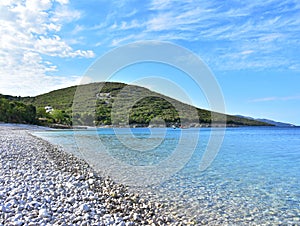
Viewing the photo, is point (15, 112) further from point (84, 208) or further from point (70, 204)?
point (84, 208)

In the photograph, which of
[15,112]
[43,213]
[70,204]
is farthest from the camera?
[15,112]

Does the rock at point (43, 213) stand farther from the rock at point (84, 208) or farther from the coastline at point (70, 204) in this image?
the rock at point (84, 208)

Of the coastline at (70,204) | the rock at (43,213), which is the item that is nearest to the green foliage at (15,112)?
the coastline at (70,204)

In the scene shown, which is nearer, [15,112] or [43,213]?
[43,213]

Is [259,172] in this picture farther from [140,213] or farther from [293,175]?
[140,213]

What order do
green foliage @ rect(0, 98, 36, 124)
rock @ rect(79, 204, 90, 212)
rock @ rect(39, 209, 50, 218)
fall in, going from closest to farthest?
rock @ rect(39, 209, 50, 218)
rock @ rect(79, 204, 90, 212)
green foliage @ rect(0, 98, 36, 124)

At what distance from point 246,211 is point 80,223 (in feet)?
14.2

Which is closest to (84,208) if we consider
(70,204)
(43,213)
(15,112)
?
(70,204)

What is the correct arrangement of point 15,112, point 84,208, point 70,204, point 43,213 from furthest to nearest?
point 15,112 → point 70,204 → point 84,208 → point 43,213

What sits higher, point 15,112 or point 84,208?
point 15,112

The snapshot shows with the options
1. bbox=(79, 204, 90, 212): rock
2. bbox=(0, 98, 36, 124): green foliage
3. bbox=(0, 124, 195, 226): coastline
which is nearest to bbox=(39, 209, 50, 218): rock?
bbox=(0, 124, 195, 226): coastline

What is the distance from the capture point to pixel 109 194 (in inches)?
284

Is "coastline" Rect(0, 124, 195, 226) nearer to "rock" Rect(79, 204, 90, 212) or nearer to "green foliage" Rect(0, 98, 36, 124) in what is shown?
"rock" Rect(79, 204, 90, 212)

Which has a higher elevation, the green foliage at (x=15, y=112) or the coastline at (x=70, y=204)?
the green foliage at (x=15, y=112)
